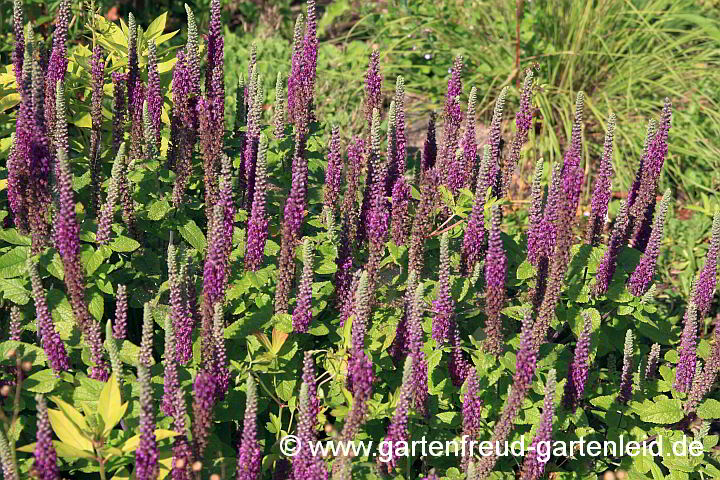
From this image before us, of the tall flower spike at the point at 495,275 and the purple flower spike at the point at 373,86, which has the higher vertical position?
the purple flower spike at the point at 373,86

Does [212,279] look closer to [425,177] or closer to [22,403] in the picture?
[22,403]

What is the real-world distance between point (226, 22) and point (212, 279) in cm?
661

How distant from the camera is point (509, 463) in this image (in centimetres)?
385

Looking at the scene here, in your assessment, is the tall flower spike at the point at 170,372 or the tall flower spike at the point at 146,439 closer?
the tall flower spike at the point at 146,439

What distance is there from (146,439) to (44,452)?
32cm

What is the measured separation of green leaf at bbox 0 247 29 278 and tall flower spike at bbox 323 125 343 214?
1315 millimetres

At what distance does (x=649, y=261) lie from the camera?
4.21 meters

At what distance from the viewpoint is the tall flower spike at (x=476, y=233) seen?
3.75m

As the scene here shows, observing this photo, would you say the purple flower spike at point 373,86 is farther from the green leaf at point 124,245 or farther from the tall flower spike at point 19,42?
the tall flower spike at point 19,42

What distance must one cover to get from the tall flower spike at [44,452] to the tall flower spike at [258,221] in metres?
1.10

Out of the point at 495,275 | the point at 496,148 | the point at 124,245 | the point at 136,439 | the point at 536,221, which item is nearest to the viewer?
the point at 136,439

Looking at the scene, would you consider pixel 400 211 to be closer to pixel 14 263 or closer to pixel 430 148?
pixel 430 148

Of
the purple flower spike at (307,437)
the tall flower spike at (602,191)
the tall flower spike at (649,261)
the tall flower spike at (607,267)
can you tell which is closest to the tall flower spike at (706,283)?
the tall flower spike at (649,261)

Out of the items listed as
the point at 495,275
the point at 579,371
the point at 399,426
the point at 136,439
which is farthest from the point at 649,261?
the point at 136,439
